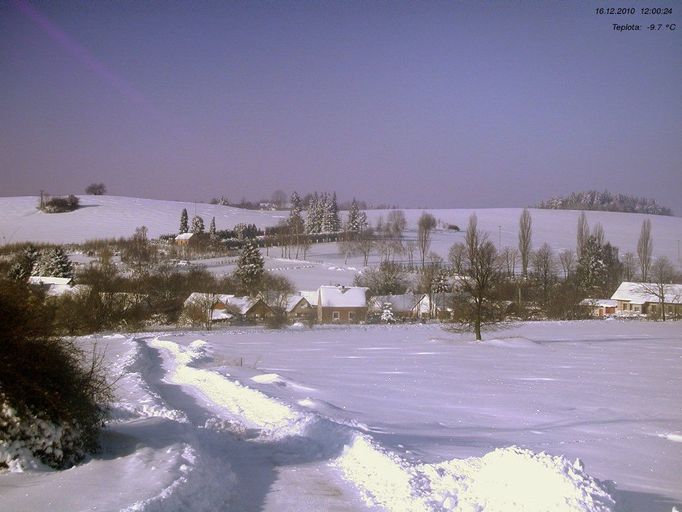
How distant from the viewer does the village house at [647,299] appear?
76125mm

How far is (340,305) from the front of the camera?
268ft

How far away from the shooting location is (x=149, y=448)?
10.6 m

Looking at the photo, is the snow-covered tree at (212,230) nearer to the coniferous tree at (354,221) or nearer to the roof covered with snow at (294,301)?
the coniferous tree at (354,221)

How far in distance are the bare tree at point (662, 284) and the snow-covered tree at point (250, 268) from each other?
47.5 m

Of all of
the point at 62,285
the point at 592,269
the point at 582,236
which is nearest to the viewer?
the point at 62,285

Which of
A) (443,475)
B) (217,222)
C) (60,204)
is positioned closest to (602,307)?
(217,222)

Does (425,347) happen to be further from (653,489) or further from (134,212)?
(134,212)

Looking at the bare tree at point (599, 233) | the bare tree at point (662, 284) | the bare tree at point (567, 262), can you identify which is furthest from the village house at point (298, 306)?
the bare tree at point (599, 233)

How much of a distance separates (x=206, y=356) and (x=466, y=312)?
1973 centimetres

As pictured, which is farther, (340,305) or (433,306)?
(433,306)

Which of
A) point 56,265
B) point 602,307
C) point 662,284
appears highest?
point 56,265

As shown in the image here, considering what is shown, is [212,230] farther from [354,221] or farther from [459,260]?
[459,260]

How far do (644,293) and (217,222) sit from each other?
86.9m

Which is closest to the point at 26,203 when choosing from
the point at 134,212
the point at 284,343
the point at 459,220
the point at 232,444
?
the point at 134,212
